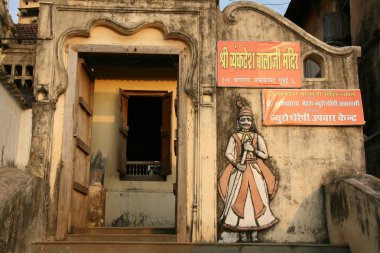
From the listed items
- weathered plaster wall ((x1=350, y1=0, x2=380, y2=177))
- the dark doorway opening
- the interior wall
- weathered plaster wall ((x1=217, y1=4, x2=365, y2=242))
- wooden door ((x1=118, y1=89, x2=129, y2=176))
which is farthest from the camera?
the dark doorway opening

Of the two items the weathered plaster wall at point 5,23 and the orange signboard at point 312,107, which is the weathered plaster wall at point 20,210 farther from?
the orange signboard at point 312,107

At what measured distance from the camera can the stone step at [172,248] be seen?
23.7 feet

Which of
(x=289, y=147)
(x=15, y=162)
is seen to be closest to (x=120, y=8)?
(x=15, y=162)

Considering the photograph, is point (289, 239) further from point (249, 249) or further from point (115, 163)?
point (115, 163)

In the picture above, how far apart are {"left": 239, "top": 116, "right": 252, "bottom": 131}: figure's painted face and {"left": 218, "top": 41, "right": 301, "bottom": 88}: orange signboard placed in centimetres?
59

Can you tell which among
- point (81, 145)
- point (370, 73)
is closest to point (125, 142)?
point (81, 145)

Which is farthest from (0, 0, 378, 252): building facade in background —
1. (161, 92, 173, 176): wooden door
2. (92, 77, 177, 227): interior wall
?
(161, 92, 173, 176): wooden door

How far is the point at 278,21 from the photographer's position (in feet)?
28.7

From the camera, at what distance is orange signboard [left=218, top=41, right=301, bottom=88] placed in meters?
8.48

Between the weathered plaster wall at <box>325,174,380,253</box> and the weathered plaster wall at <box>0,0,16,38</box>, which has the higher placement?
the weathered plaster wall at <box>0,0,16,38</box>

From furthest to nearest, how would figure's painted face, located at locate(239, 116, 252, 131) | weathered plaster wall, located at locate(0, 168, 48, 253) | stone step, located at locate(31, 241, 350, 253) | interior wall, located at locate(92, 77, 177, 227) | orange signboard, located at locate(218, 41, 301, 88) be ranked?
interior wall, located at locate(92, 77, 177, 227), orange signboard, located at locate(218, 41, 301, 88), figure's painted face, located at locate(239, 116, 252, 131), stone step, located at locate(31, 241, 350, 253), weathered plaster wall, located at locate(0, 168, 48, 253)

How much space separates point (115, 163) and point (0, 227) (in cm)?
563

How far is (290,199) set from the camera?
320 inches

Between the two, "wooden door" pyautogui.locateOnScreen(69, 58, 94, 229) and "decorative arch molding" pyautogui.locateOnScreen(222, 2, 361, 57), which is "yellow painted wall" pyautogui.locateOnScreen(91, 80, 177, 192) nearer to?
"wooden door" pyautogui.locateOnScreen(69, 58, 94, 229)
